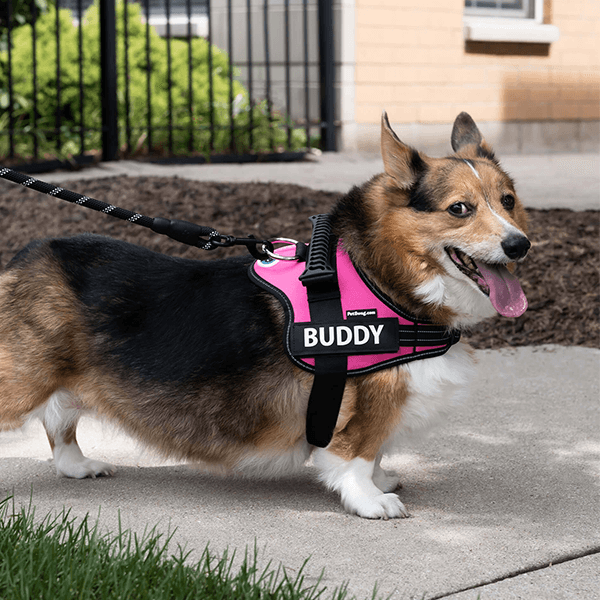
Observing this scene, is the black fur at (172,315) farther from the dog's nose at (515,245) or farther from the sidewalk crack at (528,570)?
the sidewalk crack at (528,570)

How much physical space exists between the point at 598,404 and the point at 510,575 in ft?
6.56

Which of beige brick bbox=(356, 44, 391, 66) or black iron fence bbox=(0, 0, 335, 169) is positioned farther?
beige brick bbox=(356, 44, 391, 66)

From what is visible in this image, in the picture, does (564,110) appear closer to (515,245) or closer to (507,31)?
(507,31)

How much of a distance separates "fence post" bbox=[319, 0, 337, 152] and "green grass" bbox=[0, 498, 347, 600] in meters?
9.50

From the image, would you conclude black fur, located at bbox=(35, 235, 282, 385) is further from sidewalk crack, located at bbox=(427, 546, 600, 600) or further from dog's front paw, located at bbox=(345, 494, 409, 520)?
sidewalk crack, located at bbox=(427, 546, 600, 600)

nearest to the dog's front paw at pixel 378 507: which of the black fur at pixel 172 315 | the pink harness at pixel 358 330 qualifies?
the pink harness at pixel 358 330

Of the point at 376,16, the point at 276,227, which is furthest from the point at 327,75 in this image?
the point at 276,227

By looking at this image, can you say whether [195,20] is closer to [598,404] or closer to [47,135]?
[47,135]

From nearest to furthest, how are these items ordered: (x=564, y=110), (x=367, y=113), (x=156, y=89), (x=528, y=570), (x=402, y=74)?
(x=528, y=570), (x=156, y=89), (x=367, y=113), (x=402, y=74), (x=564, y=110)

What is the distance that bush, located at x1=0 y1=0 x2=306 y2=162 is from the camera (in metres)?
10.8

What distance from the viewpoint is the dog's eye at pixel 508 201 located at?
319cm

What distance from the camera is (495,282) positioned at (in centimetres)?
307

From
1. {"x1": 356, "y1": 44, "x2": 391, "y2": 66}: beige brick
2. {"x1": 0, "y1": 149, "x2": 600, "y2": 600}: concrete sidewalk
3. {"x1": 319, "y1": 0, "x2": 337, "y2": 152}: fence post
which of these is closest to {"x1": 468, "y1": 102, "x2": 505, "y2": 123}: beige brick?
{"x1": 356, "y1": 44, "x2": 391, "y2": 66}: beige brick

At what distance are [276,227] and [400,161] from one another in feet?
11.4
